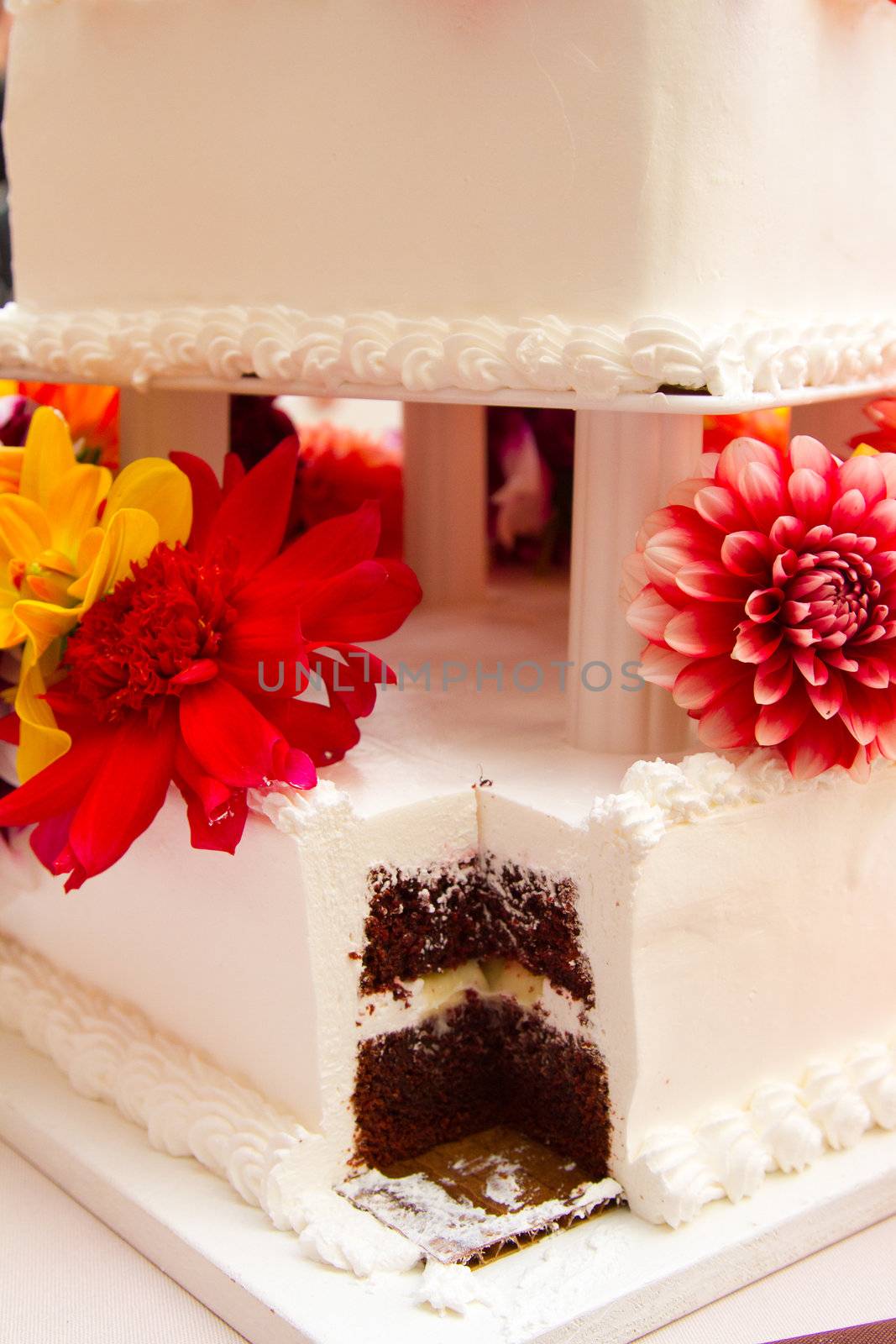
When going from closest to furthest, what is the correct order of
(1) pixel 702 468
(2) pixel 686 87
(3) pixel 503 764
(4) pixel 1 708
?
1. (2) pixel 686 87
2. (1) pixel 702 468
3. (3) pixel 503 764
4. (4) pixel 1 708

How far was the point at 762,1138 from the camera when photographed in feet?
4.51

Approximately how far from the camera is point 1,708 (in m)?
1.61

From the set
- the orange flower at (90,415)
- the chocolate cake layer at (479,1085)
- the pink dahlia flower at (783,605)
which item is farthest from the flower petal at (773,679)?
the orange flower at (90,415)

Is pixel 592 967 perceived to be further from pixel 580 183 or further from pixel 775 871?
pixel 580 183

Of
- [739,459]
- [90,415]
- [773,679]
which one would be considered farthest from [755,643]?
[90,415]

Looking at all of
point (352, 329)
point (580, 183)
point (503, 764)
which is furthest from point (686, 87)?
point (503, 764)

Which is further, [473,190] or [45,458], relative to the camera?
[45,458]

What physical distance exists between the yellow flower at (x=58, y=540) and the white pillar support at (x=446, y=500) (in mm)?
611

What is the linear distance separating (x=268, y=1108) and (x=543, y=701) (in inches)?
20.5

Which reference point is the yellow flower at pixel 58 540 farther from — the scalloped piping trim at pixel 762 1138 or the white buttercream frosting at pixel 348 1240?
the scalloped piping trim at pixel 762 1138

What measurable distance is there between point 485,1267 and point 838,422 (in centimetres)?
110

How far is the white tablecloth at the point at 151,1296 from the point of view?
49.1 inches

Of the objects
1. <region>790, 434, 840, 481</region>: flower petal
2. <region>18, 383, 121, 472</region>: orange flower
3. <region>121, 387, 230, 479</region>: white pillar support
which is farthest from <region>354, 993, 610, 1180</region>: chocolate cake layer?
<region>18, 383, 121, 472</region>: orange flower

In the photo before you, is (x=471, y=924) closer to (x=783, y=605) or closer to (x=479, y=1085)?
(x=479, y=1085)
